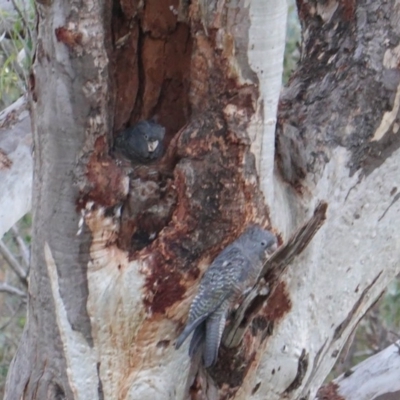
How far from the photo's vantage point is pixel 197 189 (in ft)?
3.74

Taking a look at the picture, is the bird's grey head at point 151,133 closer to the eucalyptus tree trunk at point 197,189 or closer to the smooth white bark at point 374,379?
the eucalyptus tree trunk at point 197,189

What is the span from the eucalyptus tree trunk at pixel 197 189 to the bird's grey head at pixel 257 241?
19mm

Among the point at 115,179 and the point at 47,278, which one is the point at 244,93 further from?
the point at 47,278

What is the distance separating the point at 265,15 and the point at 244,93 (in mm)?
131

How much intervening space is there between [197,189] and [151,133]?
5.3 inches

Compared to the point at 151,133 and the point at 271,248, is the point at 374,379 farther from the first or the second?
the point at 151,133

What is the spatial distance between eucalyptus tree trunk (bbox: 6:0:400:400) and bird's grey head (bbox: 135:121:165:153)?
0.03m

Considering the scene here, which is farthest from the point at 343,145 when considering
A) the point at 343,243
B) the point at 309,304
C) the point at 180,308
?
the point at 180,308

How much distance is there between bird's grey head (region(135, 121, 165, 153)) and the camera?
1.16 m

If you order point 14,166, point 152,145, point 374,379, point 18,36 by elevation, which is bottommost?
point 374,379

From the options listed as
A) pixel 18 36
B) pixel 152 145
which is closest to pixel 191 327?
pixel 152 145

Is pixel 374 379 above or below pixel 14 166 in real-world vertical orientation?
below

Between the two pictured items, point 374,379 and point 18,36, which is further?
point 18,36

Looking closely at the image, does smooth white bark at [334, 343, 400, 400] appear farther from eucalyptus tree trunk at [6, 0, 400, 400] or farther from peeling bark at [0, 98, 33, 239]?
peeling bark at [0, 98, 33, 239]
